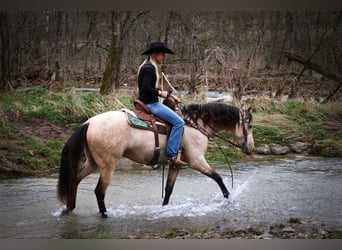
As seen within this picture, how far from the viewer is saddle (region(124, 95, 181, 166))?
4.93 m

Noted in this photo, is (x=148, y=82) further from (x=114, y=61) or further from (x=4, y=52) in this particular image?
(x=4, y=52)

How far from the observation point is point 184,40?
5.28 metres

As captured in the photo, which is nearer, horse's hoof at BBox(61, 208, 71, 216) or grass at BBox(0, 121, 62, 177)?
horse's hoof at BBox(61, 208, 71, 216)

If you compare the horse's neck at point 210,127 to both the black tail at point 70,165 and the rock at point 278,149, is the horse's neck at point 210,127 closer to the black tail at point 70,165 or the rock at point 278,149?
the rock at point 278,149

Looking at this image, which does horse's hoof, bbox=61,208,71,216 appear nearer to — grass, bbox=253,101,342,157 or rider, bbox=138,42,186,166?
rider, bbox=138,42,186,166

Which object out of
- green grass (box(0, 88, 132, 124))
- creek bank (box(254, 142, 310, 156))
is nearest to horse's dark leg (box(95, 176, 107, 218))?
green grass (box(0, 88, 132, 124))

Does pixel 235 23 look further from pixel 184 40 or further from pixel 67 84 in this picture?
pixel 67 84

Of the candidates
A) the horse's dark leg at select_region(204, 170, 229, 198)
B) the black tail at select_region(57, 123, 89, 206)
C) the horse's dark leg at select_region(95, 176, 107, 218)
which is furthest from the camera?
the horse's dark leg at select_region(204, 170, 229, 198)

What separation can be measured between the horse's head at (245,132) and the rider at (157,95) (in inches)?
24.1

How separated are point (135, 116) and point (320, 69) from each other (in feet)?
6.32

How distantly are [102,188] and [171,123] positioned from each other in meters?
0.89

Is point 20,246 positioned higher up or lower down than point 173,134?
lower down

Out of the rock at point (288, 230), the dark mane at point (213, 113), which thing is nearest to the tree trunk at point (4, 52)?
the dark mane at point (213, 113)

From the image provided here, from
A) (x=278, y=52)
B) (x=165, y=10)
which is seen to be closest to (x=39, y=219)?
(x=165, y=10)
